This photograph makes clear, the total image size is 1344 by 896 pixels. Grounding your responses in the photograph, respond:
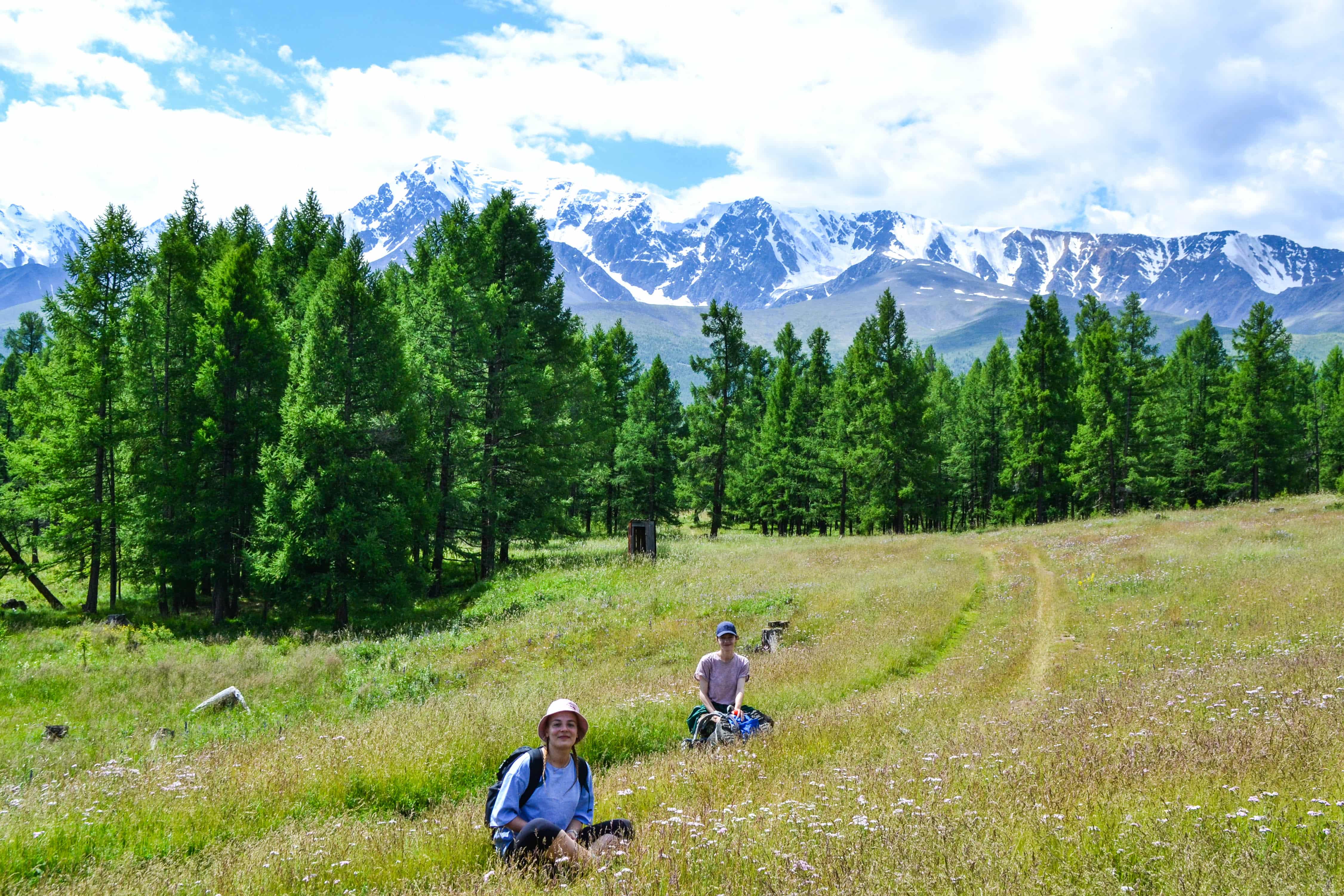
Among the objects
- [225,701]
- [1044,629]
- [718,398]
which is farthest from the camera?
[718,398]

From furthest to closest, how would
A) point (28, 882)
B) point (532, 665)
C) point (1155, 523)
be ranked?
point (1155, 523), point (532, 665), point (28, 882)

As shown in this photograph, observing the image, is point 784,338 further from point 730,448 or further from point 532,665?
point 532,665

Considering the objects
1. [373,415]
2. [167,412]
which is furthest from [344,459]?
[167,412]

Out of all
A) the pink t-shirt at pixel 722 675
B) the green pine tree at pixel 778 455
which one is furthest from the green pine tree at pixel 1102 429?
the pink t-shirt at pixel 722 675

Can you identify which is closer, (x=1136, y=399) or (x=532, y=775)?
(x=532, y=775)

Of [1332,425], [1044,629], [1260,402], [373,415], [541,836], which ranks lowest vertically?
[1044,629]

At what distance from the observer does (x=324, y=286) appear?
22.2 m

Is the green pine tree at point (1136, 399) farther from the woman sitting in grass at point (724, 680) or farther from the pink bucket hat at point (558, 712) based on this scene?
the pink bucket hat at point (558, 712)

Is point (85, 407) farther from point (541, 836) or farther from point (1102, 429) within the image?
point (1102, 429)

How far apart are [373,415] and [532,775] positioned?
20.4m

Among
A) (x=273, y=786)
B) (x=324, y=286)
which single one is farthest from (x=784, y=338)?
(x=273, y=786)

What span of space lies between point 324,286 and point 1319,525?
35808 mm

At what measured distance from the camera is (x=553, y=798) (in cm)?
526

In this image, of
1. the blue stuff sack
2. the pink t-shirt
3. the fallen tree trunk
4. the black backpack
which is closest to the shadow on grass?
the fallen tree trunk
